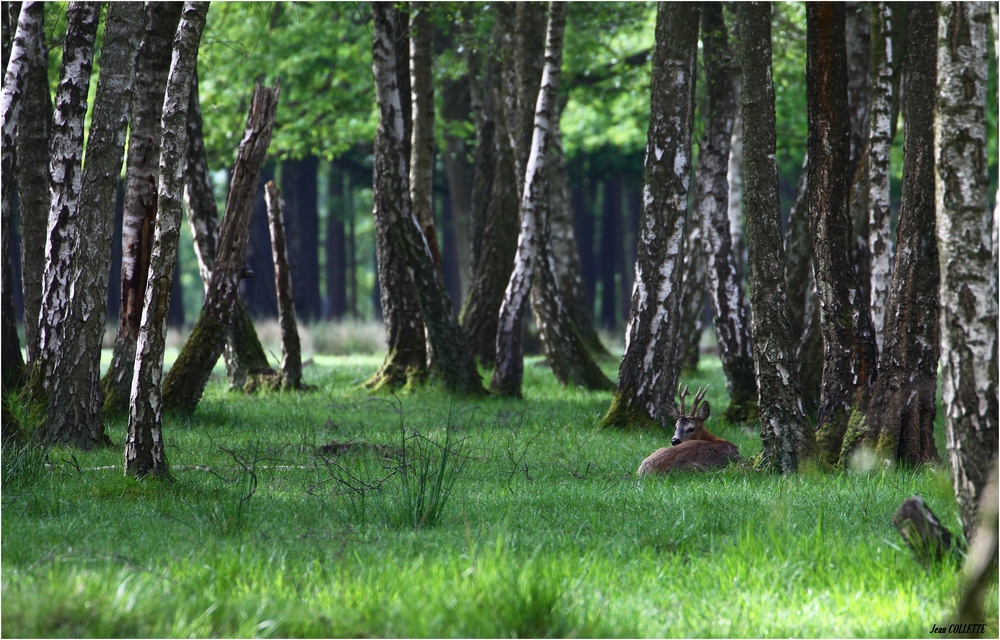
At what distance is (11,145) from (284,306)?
5.55m

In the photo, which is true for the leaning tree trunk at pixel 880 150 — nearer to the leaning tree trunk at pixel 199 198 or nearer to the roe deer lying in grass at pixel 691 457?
the roe deer lying in grass at pixel 691 457

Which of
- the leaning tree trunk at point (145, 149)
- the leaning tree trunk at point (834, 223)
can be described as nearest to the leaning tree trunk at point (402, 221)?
the leaning tree trunk at point (145, 149)

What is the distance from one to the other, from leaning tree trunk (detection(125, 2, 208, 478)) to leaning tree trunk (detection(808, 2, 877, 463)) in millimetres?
4547

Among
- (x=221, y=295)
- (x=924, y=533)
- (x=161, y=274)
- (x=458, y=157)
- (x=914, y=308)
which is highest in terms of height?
(x=458, y=157)

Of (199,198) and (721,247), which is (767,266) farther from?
(199,198)

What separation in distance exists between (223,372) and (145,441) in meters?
11.3

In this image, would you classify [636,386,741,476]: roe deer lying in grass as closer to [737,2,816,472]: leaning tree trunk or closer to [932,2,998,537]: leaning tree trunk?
[737,2,816,472]: leaning tree trunk

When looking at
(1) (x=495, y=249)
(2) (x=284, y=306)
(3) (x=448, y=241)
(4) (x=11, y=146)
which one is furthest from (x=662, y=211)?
(3) (x=448, y=241)

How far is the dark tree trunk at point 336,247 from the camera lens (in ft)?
125

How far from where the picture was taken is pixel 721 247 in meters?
11.0

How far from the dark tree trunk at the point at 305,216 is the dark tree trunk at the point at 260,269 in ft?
3.21

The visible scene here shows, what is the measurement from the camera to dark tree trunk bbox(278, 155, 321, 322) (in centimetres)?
3522

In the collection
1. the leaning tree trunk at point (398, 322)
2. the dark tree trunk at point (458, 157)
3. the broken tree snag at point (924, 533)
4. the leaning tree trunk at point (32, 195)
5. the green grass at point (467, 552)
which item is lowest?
the green grass at point (467, 552)

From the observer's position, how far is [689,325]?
1445 cm
